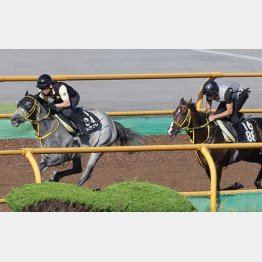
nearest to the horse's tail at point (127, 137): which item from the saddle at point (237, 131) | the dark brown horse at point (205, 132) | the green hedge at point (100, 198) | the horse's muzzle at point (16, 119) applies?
the dark brown horse at point (205, 132)

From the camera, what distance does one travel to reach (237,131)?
17.5m

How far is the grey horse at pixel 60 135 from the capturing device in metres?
17.3

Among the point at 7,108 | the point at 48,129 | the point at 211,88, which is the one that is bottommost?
the point at 7,108

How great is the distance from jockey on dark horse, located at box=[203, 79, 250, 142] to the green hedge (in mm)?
4484

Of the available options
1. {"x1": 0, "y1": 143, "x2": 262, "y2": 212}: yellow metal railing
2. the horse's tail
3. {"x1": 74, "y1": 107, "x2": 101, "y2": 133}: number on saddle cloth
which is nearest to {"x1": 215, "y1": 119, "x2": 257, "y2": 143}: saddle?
the horse's tail

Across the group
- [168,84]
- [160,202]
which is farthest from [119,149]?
[168,84]

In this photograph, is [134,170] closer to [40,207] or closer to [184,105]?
[184,105]

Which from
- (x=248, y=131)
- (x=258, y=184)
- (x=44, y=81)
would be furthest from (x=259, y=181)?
Result: (x=44, y=81)

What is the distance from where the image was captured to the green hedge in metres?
12.4

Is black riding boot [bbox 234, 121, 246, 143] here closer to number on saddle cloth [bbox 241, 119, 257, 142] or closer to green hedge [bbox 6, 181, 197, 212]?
number on saddle cloth [bbox 241, 119, 257, 142]

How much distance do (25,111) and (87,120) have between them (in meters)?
1.02

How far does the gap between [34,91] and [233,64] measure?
21.0 ft

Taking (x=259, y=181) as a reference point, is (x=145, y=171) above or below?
below

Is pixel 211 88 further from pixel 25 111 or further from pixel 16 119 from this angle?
pixel 16 119
